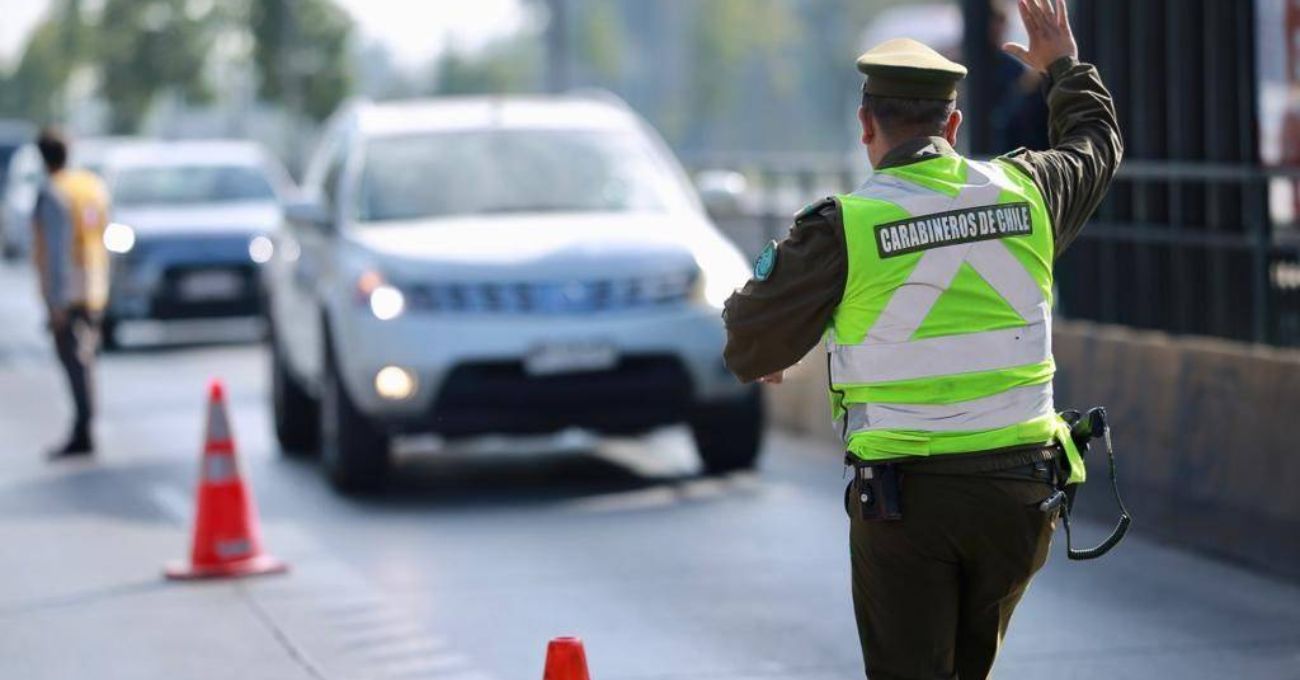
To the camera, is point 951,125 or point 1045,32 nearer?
point 951,125

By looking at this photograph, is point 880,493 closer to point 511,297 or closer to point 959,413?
point 959,413

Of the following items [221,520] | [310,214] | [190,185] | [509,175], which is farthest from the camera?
[190,185]

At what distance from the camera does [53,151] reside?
14156 mm

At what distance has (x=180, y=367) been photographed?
66.4 feet

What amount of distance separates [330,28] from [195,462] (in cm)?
5076

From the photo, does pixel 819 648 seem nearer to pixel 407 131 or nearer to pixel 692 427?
pixel 692 427

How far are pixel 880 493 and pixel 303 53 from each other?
5957cm

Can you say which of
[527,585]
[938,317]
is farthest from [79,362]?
[938,317]

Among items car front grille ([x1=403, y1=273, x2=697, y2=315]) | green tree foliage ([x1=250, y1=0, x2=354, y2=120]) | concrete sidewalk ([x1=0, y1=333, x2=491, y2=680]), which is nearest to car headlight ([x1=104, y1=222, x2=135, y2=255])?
concrete sidewalk ([x1=0, y1=333, x2=491, y2=680])

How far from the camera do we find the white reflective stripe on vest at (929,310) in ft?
15.7

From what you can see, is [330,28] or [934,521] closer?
[934,521]

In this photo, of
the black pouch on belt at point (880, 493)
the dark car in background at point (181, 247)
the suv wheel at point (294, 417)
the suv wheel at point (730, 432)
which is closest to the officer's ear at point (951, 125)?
the black pouch on belt at point (880, 493)

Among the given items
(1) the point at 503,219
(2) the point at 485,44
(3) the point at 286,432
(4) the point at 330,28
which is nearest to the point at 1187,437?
(1) the point at 503,219

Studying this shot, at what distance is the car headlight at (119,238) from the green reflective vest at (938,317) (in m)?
17.4
